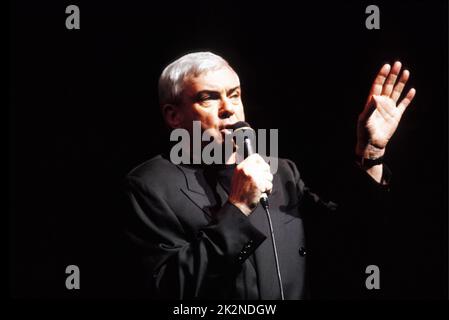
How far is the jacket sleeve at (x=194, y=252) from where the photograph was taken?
5.74 feet

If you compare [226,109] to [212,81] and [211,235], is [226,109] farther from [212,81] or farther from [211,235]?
[211,235]

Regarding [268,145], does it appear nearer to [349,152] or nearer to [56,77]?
[349,152]

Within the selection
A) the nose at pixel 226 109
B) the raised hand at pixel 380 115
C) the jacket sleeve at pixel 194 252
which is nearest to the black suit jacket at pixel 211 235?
the jacket sleeve at pixel 194 252

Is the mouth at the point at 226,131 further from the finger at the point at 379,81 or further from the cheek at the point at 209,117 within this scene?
the finger at the point at 379,81

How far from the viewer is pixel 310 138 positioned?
244cm

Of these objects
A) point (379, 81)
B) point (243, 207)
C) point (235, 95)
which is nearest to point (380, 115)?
point (379, 81)

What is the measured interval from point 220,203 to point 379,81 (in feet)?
2.46

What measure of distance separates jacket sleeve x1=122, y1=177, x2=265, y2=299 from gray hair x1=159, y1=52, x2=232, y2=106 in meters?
0.45

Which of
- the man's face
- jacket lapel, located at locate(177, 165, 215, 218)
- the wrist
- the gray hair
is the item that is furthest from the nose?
the wrist

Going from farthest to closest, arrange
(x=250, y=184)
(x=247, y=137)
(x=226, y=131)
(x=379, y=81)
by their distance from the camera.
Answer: (x=379, y=81), (x=226, y=131), (x=247, y=137), (x=250, y=184)

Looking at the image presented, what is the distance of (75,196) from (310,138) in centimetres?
102

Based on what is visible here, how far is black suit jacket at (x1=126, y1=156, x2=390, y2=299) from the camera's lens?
5.78ft

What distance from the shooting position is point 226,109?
1.99 metres

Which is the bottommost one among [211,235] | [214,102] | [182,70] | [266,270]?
[266,270]
